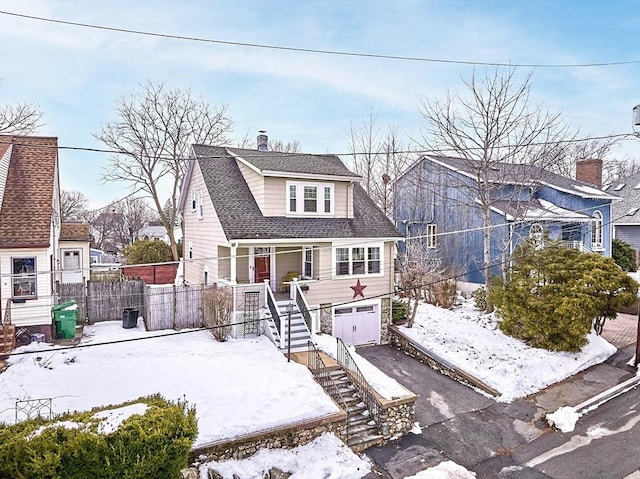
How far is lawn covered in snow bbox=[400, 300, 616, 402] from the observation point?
12539 millimetres

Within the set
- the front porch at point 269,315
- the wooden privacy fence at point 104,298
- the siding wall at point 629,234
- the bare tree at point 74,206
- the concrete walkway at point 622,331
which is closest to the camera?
the front porch at point 269,315

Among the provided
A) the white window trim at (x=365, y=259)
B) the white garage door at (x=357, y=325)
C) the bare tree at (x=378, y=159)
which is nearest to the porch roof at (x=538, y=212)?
the white window trim at (x=365, y=259)

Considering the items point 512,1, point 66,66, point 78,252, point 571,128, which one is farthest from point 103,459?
point 78,252

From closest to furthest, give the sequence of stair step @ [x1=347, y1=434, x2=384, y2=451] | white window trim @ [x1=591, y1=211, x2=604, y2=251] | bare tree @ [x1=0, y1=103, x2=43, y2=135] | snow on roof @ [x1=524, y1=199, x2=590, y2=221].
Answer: stair step @ [x1=347, y1=434, x2=384, y2=451] → snow on roof @ [x1=524, y1=199, x2=590, y2=221] → white window trim @ [x1=591, y1=211, x2=604, y2=251] → bare tree @ [x1=0, y1=103, x2=43, y2=135]

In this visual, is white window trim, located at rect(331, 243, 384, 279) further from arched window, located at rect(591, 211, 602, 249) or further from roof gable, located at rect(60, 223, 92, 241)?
roof gable, located at rect(60, 223, 92, 241)

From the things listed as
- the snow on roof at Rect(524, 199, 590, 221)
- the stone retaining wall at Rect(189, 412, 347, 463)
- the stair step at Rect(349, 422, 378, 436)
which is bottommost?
the stair step at Rect(349, 422, 378, 436)

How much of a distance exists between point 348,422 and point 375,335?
646 centimetres

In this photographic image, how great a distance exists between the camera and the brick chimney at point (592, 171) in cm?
2784

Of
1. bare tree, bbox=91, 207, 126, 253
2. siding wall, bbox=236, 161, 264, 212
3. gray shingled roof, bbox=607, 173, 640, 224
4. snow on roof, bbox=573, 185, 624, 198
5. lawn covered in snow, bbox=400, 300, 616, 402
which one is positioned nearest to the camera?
lawn covered in snow, bbox=400, 300, 616, 402

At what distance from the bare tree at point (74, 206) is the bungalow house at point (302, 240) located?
37.1 metres

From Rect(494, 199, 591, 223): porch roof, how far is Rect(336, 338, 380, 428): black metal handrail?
11582mm

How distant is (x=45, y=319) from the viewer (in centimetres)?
1236

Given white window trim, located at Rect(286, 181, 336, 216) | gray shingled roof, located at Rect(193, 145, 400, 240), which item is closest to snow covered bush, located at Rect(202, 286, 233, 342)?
gray shingled roof, located at Rect(193, 145, 400, 240)

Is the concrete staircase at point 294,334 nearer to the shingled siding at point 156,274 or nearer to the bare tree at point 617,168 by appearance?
the shingled siding at point 156,274
